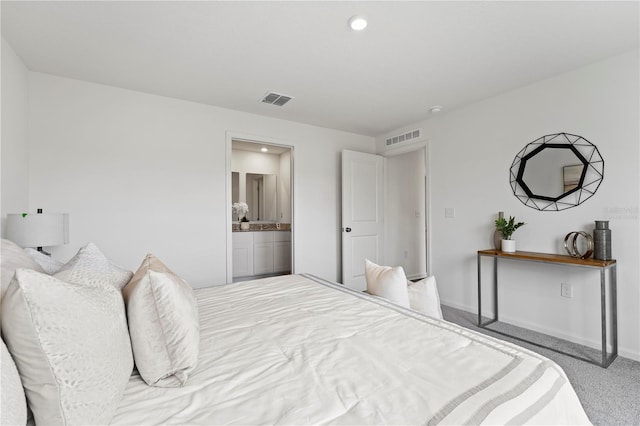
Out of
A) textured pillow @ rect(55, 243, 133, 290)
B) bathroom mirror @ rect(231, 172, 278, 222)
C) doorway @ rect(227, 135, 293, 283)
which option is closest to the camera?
textured pillow @ rect(55, 243, 133, 290)

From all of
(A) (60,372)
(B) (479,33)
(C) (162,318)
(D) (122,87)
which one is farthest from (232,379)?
(D) (122,87)

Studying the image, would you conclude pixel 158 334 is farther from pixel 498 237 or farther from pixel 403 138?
pixel 403 138

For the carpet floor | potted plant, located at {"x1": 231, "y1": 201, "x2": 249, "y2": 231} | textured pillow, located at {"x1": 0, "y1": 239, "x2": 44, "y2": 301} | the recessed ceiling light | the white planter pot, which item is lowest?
the carpet floor

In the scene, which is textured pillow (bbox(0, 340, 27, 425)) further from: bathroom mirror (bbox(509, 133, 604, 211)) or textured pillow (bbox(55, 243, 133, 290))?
bathroom mirror (bbox(509, 133, 604, 211))

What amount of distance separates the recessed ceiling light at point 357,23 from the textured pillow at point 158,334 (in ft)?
6.25

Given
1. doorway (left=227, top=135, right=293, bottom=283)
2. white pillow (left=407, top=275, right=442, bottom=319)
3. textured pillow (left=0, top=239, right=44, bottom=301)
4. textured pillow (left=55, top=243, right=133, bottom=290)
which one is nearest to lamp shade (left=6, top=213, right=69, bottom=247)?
textured pillow (left=55, top=243, right=133, bottom=290)

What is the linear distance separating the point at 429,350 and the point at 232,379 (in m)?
0.73

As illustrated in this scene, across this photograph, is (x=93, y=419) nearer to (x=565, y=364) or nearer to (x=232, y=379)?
(x=232, y=379)

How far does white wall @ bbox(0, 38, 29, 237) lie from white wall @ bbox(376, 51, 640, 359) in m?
4.12

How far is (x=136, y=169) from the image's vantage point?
304cm

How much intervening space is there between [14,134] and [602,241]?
4753mm

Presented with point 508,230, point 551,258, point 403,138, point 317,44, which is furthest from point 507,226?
point 317,44

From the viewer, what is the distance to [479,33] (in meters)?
2.07

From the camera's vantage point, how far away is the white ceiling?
184 cm
